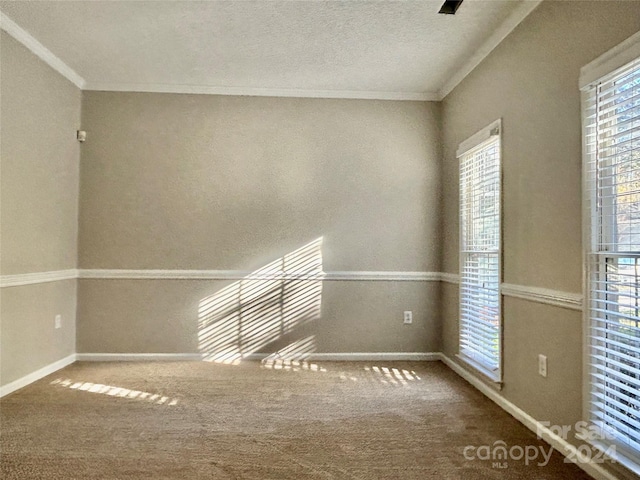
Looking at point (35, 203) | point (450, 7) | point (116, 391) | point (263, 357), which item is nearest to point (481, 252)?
point (450, 7)

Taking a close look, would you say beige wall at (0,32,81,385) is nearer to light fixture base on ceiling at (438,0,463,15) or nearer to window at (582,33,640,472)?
light fixture base on ceiling at (438,0,463,15)

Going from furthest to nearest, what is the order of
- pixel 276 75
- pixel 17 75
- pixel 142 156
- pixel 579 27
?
1. pixel 142 156
2. pixel 276 75
3. pixel 17 75
4. pixel 579 27

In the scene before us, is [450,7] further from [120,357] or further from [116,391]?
[120,357]

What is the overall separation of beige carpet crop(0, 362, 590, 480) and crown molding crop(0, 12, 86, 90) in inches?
99.3

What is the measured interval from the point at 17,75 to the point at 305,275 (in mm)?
2745

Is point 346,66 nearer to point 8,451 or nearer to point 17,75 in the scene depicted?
point 17,75

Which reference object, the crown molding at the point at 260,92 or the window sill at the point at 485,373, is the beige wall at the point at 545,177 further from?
the crown molding at the point at 260,92

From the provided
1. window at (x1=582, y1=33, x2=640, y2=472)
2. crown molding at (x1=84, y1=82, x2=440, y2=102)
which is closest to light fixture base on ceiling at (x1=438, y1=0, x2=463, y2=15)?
window at (x1=582, y1=33, x2=640, y2=472)

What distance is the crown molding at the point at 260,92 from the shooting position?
4098mm

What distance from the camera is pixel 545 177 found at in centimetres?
247

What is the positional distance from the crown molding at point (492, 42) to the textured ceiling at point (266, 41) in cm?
2

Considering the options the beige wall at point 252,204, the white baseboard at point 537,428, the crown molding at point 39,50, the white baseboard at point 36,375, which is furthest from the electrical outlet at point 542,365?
the crown molding at point 39,50

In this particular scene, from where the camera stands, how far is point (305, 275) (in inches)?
165

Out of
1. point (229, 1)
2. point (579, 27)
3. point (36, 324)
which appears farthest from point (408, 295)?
point (36, 324)
